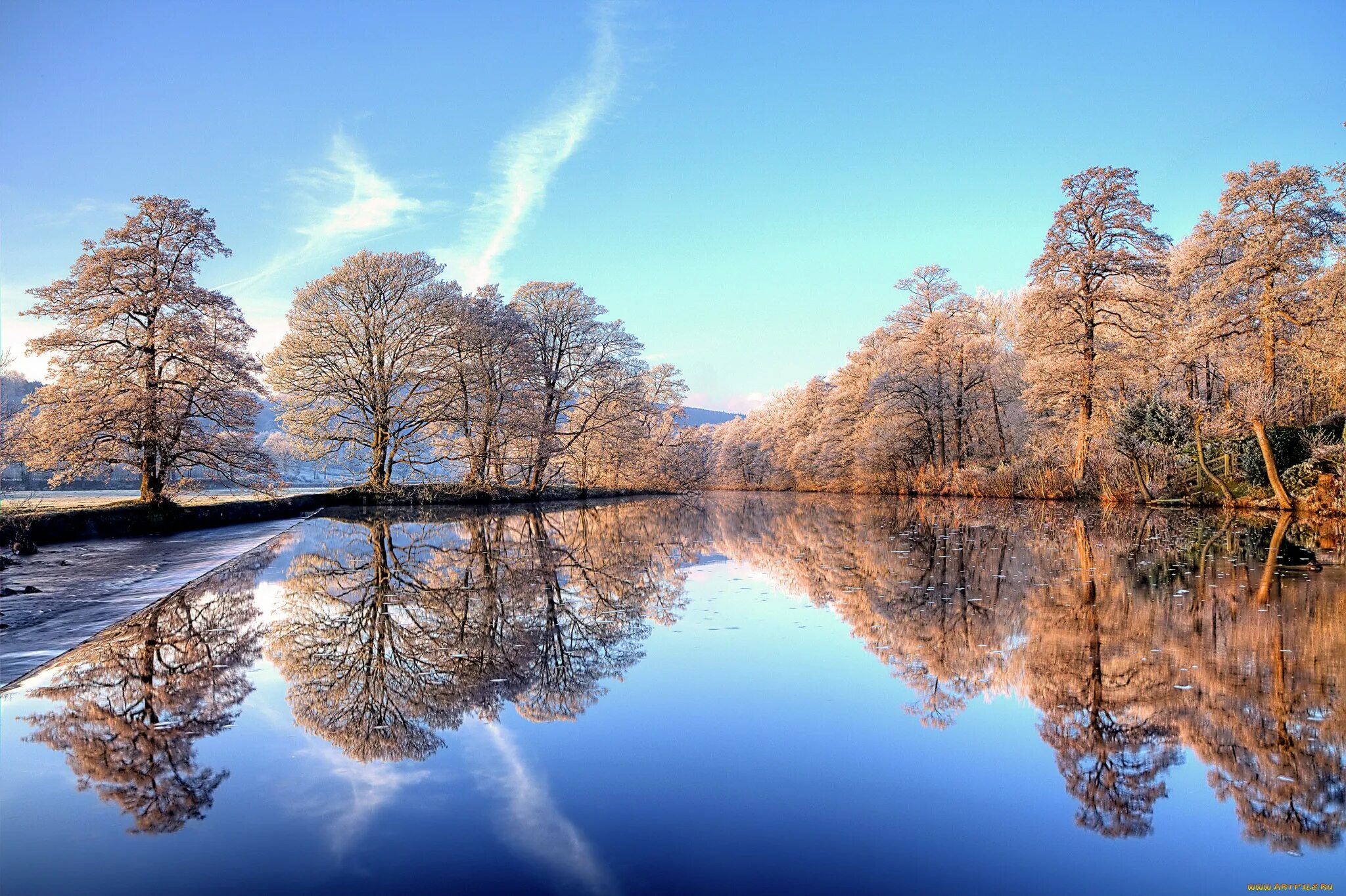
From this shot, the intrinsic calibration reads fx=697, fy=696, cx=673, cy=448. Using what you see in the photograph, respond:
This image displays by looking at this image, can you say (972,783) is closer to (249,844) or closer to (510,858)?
(510,858)

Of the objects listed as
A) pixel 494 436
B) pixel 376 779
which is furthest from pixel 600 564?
pixel 494 436

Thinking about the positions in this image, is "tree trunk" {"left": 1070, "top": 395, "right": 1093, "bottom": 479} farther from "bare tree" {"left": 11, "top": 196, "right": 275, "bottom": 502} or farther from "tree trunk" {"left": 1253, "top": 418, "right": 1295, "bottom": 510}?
"bare tree" {"left": 11, "top": 196, "right": 275, "bottom": 502}

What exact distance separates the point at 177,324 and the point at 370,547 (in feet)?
26.8

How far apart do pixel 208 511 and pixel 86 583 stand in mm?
9972

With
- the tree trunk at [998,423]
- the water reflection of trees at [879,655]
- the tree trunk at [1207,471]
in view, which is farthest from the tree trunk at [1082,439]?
the water reflection of trees at [879,655]

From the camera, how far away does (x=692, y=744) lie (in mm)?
3656

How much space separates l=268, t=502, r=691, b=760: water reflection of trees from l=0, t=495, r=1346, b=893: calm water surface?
39mm

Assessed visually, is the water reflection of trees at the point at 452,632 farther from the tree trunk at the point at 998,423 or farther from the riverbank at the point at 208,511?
the tree trunk at the point at 998,423

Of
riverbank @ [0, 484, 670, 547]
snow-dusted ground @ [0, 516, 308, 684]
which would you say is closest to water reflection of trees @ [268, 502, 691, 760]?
snow-dusted ground @ [0, 516, 308, 684]

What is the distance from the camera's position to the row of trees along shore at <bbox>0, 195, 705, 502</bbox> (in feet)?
50.8

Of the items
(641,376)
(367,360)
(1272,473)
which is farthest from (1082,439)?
(367,360)

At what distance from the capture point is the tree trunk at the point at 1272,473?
1744 centimetres

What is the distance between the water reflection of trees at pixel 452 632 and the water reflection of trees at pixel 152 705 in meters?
0.41

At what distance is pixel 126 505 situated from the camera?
49.7 ft
